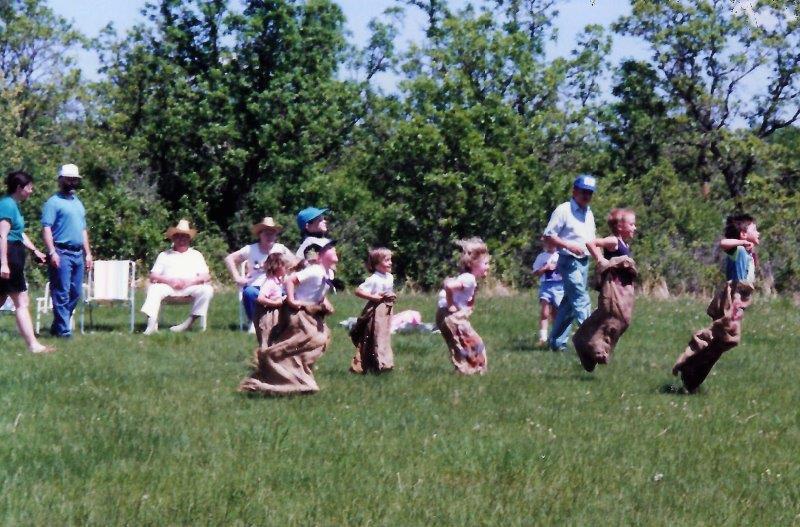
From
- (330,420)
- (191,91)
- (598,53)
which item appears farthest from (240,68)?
(330,420)

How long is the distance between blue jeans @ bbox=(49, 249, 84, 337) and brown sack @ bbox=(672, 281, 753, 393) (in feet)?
24.3

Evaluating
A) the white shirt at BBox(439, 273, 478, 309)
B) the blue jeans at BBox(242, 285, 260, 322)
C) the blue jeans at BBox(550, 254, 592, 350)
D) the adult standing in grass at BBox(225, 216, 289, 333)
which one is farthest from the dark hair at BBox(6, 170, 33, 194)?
the blue jeans at BBox(550, 254, 592, 350)

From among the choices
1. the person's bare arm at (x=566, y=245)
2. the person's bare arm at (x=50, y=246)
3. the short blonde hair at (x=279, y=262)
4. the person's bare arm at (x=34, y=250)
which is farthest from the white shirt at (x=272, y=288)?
the person's bare arm at (x=50, y=246)

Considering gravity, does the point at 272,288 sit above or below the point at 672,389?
above

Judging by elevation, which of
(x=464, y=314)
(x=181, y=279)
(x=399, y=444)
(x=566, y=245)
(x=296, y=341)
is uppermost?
(x=566, y=245)

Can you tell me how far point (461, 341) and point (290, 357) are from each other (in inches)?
79.9

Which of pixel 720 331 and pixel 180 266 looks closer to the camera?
pixel 720 331

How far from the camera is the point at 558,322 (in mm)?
13219

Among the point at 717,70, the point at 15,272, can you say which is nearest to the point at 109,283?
the point at 15,272

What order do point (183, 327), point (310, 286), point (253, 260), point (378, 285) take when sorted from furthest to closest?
1. point (183, 327)
2. point (253, 260)
3. point (378, 285)
4. point (310, 286)

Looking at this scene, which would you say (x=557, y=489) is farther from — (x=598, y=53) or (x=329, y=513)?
(x=598, y=53)

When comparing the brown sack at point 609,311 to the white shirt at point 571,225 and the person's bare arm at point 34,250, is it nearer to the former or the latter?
the white shirt at point 571,225

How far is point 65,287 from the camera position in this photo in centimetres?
1445

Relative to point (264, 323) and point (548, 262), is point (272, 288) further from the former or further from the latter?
point (548, 262)
